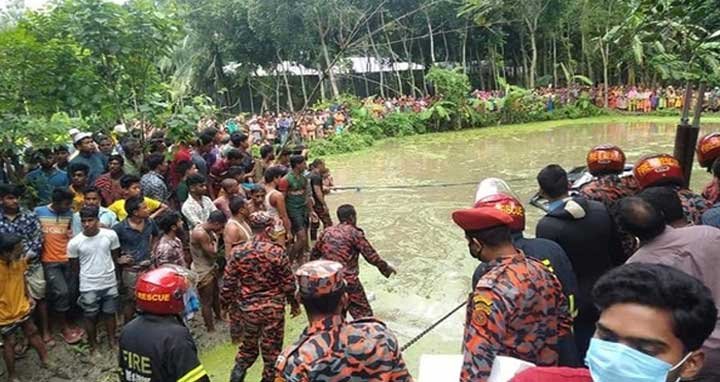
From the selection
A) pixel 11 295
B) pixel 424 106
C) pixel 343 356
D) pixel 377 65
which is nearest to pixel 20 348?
pixel 11 295

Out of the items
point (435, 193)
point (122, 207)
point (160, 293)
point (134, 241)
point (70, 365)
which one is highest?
point (160, 293)

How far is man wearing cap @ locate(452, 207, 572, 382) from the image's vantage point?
2477 mm

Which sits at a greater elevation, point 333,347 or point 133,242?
point 333,347

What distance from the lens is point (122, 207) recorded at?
19.9 ft

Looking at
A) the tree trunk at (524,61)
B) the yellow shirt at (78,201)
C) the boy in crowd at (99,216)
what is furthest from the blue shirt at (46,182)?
the tree trunk at (524,61)

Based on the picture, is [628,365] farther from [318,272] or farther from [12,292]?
[12,292]

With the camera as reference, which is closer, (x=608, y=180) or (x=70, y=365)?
(x=608, y=180)

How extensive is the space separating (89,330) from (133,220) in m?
1.07

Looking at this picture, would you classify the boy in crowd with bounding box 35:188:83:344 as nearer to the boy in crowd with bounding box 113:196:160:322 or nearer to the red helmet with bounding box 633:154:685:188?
the boy in crowd with bounding box 113:196:160:322

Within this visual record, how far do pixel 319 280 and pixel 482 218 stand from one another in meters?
0.78

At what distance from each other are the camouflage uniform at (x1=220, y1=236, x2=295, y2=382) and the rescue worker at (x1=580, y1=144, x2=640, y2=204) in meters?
2.43

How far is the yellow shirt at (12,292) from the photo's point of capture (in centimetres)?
470

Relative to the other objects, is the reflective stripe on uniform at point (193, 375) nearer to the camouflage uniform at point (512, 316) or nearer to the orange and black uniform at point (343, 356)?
the orange and black uniform at point (343, 356)

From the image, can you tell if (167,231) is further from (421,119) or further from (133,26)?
(421,119)
